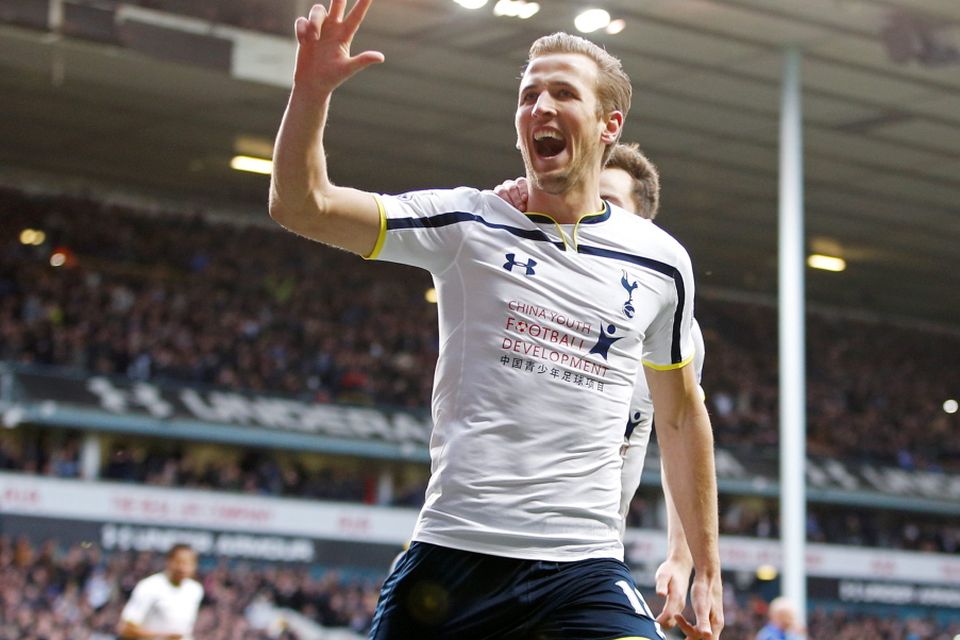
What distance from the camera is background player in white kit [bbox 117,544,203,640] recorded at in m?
11.4

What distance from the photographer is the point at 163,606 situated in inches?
455

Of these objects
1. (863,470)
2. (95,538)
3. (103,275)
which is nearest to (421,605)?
(95,538)

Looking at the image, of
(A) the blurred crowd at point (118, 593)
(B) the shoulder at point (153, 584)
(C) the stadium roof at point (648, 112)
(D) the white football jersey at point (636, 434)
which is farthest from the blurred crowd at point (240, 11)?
(D) the white football jersey at point (636, 434)

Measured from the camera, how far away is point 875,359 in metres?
39.0

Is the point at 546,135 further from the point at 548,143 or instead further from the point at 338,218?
the point at 338,218

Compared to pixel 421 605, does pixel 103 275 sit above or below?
above

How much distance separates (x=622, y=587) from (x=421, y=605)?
0.49 m

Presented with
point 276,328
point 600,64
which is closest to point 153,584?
point 600,64

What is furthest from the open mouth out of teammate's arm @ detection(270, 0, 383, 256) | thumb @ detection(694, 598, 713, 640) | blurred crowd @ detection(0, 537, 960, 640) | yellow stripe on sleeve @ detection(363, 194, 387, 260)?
blurred crowd @ detection(0, 537, 960, 640)

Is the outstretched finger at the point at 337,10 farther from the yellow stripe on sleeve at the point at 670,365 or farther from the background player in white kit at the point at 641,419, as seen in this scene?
the yellow stripe on sleeve at the point at 670,365

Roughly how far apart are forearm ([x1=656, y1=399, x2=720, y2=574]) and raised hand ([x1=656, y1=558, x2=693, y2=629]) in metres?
0.21

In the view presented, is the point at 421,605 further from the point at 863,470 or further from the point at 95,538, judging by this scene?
the point at 863,470

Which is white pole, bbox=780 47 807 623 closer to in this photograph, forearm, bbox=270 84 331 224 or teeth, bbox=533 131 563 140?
teeth, bbox=533 131 563 140

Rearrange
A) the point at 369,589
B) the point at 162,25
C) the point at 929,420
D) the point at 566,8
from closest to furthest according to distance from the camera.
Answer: the point at 162,25, the point at 566,8, the point at 369,589, the point at 929,420
